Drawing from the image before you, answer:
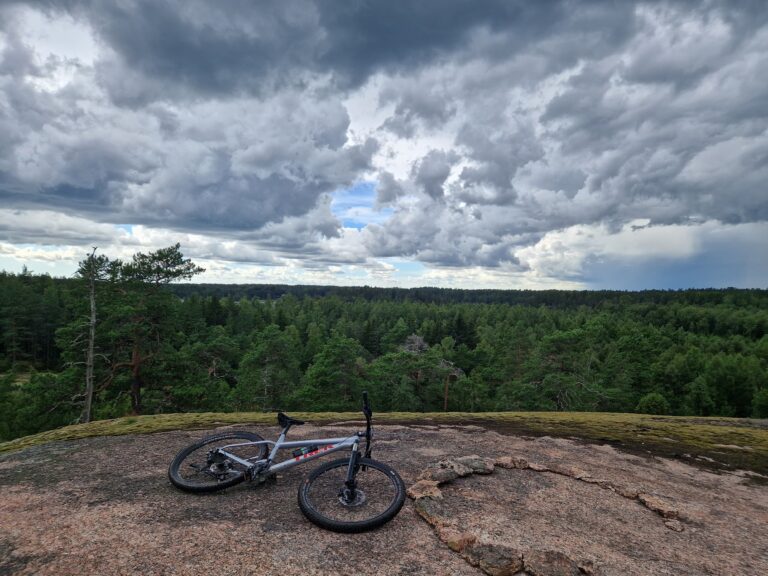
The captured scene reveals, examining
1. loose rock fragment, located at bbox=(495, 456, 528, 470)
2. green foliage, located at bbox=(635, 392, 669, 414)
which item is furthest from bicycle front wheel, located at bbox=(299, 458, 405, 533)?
green foliage, located at bbox=(635, 392, 669, 414)

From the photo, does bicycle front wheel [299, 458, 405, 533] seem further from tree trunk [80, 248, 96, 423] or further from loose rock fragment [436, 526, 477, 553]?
tree trunk [80, 248, 96, 423]

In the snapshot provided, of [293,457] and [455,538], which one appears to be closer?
[455,538]

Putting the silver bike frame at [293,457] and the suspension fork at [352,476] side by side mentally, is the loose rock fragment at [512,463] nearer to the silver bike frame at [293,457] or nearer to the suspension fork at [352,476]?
the silver bike frame at [293,457]

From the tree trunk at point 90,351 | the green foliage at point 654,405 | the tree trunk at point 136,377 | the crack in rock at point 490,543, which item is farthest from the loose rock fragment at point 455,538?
the green foliage at point 654,405

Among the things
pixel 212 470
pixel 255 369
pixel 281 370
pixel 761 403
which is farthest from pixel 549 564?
pixel 761 403

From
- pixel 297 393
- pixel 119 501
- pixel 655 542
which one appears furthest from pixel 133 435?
pixel 297 393

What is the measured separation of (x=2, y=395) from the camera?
2956 cm

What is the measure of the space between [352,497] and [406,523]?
0.92 m

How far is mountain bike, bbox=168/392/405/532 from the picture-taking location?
591 centimetres

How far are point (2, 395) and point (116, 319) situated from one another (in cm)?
1714

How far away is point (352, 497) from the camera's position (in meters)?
6.20

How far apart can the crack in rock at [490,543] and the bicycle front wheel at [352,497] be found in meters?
0.62

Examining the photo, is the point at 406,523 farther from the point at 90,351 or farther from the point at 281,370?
the point at 281,370

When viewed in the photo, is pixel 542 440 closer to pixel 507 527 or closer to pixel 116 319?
pixel 507 527
